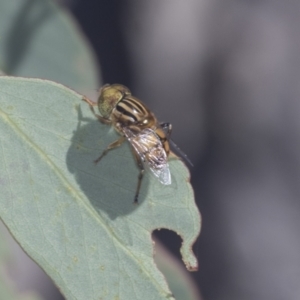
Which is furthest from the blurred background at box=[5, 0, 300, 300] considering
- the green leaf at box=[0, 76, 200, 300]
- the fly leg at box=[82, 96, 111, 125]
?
the green leaf at box=[0, 76, 200, 300]

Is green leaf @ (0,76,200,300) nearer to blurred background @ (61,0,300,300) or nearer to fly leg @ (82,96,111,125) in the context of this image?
fly leg @ (82,96,111,125)

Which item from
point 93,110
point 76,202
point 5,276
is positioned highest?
point 93,110

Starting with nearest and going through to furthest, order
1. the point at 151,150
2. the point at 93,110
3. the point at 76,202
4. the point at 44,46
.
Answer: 1. the point at 76,202
2. the point at 93,110
3. the point at 151,150
4. the point at 44,46

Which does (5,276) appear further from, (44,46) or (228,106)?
(228,106)

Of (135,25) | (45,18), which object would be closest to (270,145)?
(135,25)

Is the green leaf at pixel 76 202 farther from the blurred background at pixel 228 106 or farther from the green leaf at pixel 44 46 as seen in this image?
the blurred background at pixel 228 106

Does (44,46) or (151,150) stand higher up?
(44,46)

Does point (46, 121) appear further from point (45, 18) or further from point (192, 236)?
point (45, 18)

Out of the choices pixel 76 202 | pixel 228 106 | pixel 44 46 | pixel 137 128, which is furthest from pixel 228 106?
pixel 76 202
